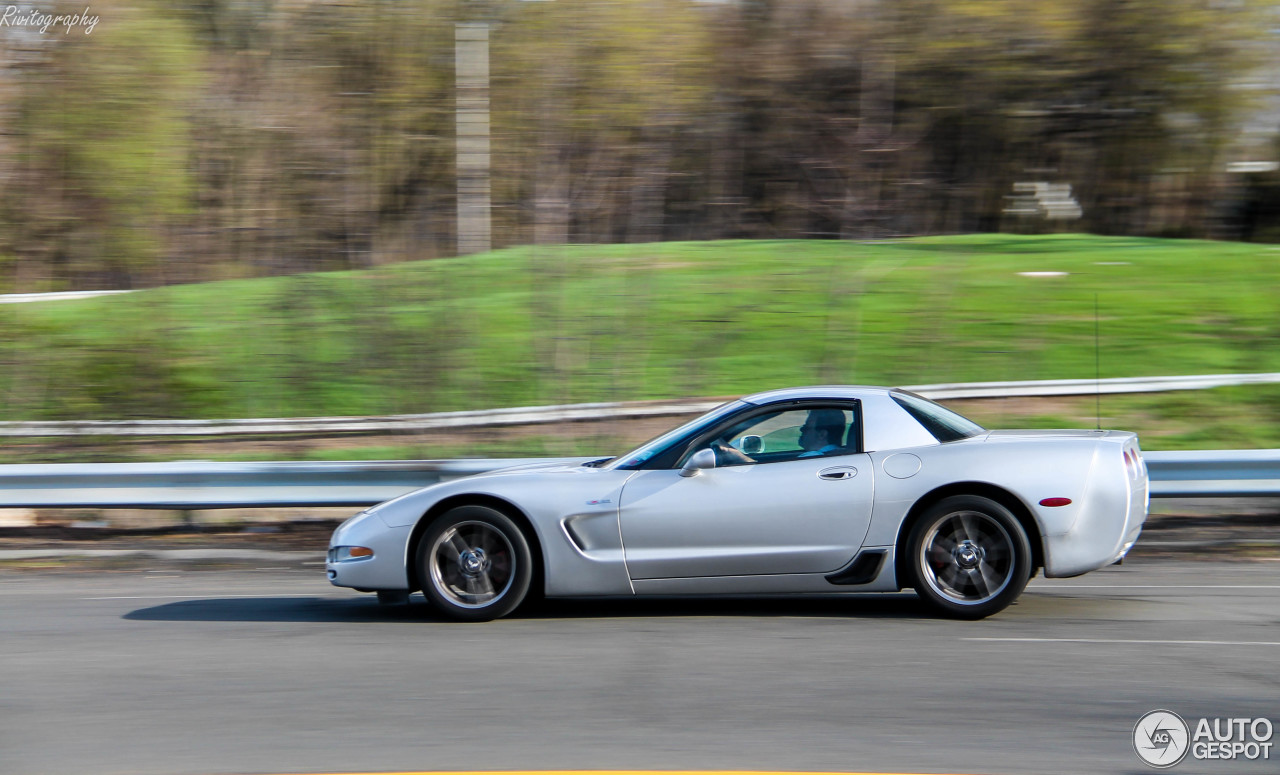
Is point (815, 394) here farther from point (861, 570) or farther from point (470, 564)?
point (470, 564)

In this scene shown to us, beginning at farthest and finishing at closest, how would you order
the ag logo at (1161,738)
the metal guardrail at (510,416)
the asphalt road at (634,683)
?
1. the metal guardrail at (510,416)
2. the asphalt road at (634,683)
3. the ag logo at (1161,738)

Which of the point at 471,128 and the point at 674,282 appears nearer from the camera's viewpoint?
the point at 471,128

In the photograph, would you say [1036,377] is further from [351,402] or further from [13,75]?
[13,75]

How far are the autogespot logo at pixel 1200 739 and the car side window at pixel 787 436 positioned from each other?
222 cm

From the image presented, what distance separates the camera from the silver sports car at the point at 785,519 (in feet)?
19.2

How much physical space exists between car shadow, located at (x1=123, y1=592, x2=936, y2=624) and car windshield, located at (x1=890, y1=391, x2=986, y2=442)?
0.95m

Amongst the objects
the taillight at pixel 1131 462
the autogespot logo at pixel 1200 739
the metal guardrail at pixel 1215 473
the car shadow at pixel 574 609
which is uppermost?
the taillight at pixel 1131 462

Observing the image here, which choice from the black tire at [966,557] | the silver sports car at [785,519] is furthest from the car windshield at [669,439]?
the black tire at [966,557]

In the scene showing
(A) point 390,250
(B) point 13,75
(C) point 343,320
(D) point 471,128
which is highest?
(B) point 13,75

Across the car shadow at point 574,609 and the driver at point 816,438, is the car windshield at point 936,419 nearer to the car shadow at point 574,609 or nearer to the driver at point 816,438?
the driver at point 816,438

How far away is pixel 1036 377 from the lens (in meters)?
13.8

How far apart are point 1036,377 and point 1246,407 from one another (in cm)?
228

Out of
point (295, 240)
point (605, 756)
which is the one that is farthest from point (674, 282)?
point (605, 756)

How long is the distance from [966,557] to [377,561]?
3.06 m
